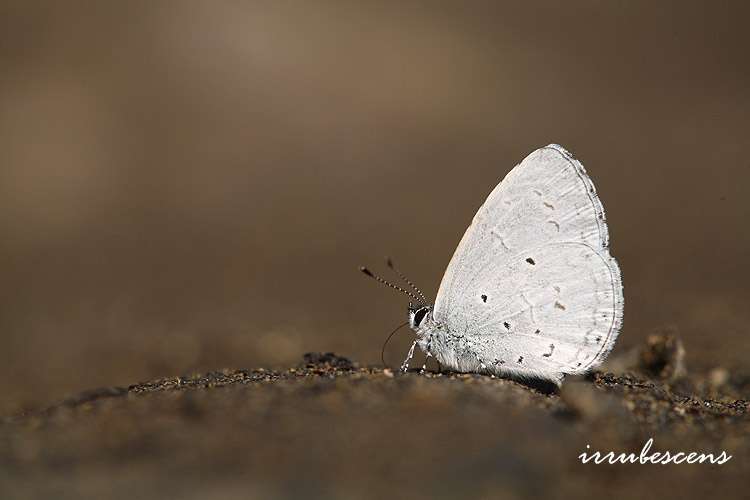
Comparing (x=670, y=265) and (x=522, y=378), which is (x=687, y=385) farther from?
(x=670, y=265)

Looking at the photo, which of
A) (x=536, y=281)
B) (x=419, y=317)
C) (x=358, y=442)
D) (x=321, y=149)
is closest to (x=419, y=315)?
(x=419, y=317)

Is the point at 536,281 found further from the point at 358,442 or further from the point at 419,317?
the point at 358,442

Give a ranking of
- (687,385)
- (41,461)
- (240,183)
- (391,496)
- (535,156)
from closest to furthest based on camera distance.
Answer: (391,496)
(41,461)
(535,156)
(687,385)
(240,183)

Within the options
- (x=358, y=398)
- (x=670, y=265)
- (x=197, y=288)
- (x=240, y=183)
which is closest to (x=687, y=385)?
(x=358, y=398)

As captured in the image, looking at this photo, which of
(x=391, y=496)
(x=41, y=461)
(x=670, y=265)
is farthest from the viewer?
(x=670, y=265)

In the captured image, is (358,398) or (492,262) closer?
(358,398)

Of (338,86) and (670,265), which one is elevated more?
(338,86)

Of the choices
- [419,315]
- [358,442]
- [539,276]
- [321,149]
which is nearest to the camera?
[358,442]

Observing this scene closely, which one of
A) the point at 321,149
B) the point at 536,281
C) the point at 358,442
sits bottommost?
the point at 358,442
